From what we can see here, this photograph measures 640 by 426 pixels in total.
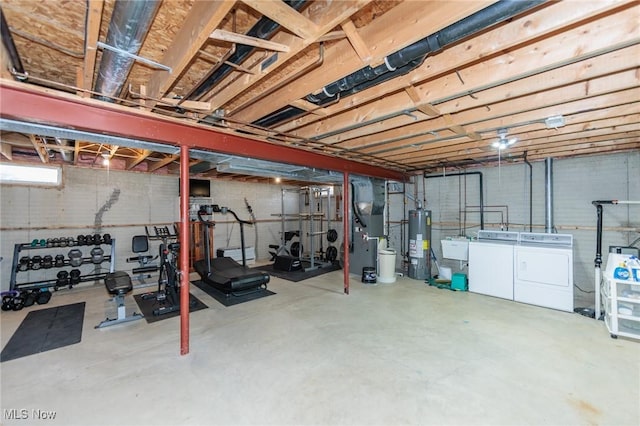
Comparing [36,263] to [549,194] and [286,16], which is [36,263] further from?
[549,194]

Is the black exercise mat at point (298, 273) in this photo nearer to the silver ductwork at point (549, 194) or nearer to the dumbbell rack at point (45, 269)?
the dumbbell rack at point (45, 269)

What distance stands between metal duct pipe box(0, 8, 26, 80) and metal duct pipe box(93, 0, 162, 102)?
19.1 inches

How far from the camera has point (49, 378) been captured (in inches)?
101

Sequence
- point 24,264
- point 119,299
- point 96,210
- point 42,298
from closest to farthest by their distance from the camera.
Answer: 1. point 119,299
2. point 42,298
3. point 24,264
4. point 96,210

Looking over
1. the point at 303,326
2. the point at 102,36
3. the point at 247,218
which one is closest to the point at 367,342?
the point at 303,326

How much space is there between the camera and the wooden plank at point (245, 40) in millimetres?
1585

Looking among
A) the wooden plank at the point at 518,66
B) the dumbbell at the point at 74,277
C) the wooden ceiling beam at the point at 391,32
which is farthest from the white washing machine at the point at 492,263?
the dumbbell at the point at 74,277

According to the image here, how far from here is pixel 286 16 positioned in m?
1.48

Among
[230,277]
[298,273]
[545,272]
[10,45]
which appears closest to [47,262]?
[230,277]

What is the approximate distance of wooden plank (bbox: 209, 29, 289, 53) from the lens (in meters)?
1.58

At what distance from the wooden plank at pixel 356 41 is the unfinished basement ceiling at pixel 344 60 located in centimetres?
1

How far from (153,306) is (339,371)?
3.52 meters

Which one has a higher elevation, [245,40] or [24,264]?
[245,40]

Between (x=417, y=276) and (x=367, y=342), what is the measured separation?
3399 mm
